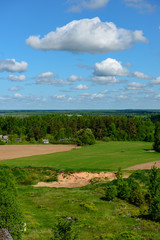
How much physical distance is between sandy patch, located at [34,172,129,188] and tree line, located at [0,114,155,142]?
71436mm

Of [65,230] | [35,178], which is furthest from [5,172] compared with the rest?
[35,178]

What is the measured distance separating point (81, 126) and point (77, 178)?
9097 cm

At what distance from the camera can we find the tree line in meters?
124

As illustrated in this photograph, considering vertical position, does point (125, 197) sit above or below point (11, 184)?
below

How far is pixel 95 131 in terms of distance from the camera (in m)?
131

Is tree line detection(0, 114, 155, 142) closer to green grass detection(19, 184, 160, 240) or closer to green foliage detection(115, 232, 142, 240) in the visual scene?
green grass detection(19, 184, 160, 240)

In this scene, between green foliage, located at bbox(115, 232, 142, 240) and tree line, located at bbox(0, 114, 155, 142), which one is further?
tree line, located at bbox(0, 114, 155, 142)

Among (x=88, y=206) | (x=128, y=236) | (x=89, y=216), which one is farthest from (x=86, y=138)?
(x=128, y=236)

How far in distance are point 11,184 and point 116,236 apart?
10.5 meters

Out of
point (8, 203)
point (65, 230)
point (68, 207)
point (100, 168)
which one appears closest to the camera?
point (65, 230)

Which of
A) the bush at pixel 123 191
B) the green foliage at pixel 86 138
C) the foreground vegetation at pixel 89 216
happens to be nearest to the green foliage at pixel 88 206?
the foreground vegetation at pixel 89 216

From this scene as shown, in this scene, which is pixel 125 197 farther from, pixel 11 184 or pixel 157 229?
pixel 11 184

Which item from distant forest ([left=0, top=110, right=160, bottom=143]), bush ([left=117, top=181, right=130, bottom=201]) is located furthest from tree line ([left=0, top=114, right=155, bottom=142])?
bush ([left=117, top=181, right=130, bottom=201])

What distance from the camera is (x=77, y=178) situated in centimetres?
4534
